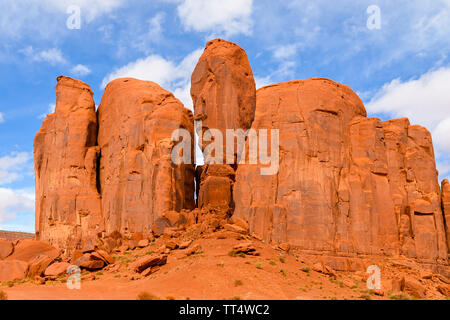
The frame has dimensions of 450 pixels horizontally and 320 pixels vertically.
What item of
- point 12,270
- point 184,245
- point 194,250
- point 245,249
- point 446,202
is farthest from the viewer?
point 446,202

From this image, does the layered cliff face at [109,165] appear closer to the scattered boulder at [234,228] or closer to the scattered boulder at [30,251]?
the scattered boulder at [30,251]

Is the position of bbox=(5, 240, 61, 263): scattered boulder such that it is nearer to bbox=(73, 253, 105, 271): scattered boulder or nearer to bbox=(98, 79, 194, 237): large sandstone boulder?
bbox=(73, 253, 105, 271): scattered boulder

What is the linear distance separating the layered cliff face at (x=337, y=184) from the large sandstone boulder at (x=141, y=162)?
4934mm

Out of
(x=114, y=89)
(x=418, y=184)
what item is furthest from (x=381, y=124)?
(x=114, y=89)

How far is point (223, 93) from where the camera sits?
32.1 m

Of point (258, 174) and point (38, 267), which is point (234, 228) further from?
point (38, 267)

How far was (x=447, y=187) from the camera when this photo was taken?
3978 cm

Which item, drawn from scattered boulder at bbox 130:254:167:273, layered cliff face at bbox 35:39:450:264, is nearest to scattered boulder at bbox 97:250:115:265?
scattered boulder at bbox 130:254:167:273

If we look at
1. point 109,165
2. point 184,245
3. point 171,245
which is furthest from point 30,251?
point 184,245

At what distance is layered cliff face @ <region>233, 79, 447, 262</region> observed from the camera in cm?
3281

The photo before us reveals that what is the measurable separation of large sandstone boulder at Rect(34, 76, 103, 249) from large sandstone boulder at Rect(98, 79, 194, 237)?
145cm

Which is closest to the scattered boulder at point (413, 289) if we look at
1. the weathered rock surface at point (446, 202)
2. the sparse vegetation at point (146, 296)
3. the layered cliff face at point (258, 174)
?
the layered cliff face at point (258, 174)

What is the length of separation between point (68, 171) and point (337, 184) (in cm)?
2331
